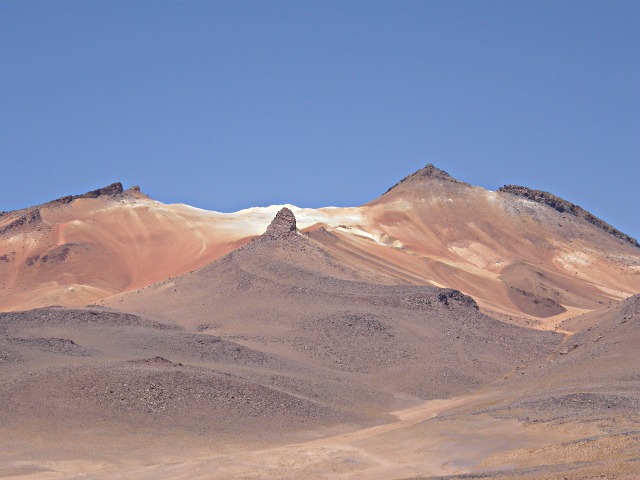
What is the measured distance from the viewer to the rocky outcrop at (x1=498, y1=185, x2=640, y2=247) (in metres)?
141

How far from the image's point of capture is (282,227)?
84.1m

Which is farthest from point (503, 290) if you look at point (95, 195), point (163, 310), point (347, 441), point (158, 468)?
point (158, 468)

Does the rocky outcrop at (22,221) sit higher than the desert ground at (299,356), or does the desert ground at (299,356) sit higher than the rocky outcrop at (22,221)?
the rocky outcrop at (22,221)

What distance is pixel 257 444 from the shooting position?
41.9m

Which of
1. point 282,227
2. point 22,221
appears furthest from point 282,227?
point 22,221

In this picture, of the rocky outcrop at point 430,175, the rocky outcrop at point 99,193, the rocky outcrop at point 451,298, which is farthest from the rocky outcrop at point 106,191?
the rocky outcrop at point 451,298

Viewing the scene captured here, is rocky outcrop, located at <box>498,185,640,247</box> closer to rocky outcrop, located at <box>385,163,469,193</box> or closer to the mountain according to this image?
the mountain

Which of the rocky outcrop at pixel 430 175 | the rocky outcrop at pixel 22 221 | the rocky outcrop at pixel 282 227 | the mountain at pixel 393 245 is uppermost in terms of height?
the rocky outcrop at pixel 430 175

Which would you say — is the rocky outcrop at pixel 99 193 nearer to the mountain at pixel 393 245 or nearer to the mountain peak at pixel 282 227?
the mountain at pixel 393 245

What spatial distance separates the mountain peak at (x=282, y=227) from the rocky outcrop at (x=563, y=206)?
63293 millimetres

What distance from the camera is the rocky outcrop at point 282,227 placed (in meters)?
83.2

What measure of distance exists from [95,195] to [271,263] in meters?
55.6

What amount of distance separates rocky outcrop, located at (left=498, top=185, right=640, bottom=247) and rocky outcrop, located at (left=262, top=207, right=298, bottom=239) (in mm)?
63297

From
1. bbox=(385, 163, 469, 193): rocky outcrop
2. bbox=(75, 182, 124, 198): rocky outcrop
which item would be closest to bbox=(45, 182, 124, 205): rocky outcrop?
bbox=(75, 182, 124, 198): rocky outcrop
